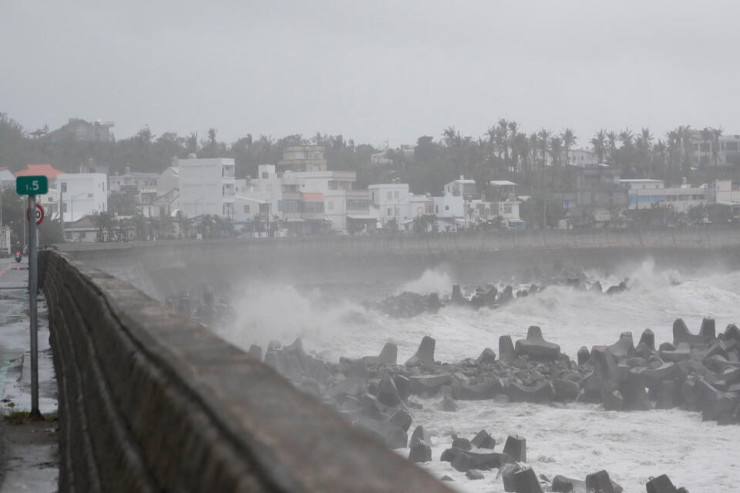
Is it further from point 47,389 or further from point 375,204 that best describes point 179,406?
point 375,204

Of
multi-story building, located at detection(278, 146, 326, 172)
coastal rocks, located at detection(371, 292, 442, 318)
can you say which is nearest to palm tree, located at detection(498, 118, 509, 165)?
multi-story building, located at detection(278, 146, 326, 172)

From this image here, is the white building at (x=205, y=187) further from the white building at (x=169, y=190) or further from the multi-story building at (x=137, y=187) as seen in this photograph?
the multi-story building at (x=137, y=187)

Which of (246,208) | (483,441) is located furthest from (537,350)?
(246,208)

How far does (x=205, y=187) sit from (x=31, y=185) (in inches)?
3585

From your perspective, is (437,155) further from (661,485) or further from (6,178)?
(661,485)

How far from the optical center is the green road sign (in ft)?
31.3

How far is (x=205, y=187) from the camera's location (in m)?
99.9

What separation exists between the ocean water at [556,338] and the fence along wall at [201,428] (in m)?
12.1

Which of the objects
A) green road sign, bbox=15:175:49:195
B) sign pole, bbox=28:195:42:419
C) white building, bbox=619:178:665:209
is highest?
white building, bbox=619:178:665:209

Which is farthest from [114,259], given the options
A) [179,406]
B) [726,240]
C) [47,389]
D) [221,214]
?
[726,240]

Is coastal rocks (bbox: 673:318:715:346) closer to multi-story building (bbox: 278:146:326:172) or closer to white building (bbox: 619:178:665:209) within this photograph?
multi-story building (bbox: 278:146:326:172)

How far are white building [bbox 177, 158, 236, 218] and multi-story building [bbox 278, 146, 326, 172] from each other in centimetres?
2105

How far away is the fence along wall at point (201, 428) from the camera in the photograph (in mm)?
1981

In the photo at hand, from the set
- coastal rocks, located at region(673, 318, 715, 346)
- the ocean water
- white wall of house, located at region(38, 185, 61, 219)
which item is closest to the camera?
the ocean water
